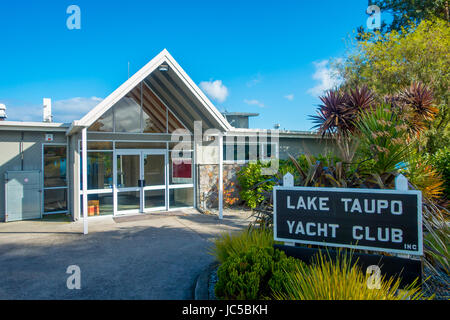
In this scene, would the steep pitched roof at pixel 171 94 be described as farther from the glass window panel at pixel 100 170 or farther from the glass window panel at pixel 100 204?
the glass window panel at pixel 100 204

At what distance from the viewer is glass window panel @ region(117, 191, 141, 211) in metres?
10.7

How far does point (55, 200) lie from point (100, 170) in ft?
8.56

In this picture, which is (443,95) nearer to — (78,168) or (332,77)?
(332,77)

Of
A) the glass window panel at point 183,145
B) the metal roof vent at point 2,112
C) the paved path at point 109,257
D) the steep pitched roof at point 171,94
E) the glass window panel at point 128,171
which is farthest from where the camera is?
the glass window panel at point 183,145

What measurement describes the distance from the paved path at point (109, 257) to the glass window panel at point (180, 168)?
6.64 feet

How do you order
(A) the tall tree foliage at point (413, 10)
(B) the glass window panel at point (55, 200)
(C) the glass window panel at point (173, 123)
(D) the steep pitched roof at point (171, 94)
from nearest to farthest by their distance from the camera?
(D) the steep pitched roof at point (171, 94) → (B) the glass window panel at point (55, 200) → (C) the glass window panel at point (173, 123) → (A) the tall tree foliage at point (413, 10)

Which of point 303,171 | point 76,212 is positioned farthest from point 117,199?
point 303,171

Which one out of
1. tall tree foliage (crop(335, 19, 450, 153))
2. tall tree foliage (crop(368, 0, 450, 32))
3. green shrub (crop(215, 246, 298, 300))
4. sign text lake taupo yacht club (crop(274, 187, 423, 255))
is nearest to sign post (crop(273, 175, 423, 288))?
sign text lake taupo yacht club (crop(274, 187, 423, 255))

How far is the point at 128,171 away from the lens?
10742 mm

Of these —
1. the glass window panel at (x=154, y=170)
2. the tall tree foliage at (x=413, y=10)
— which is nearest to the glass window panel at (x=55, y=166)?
the glass window panel at (x=154, y=170)

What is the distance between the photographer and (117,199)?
10.6m

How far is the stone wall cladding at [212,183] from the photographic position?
1195 cm

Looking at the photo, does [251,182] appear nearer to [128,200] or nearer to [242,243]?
[128,200]

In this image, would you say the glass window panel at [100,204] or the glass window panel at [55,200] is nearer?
the glass window panel at [100,204]
